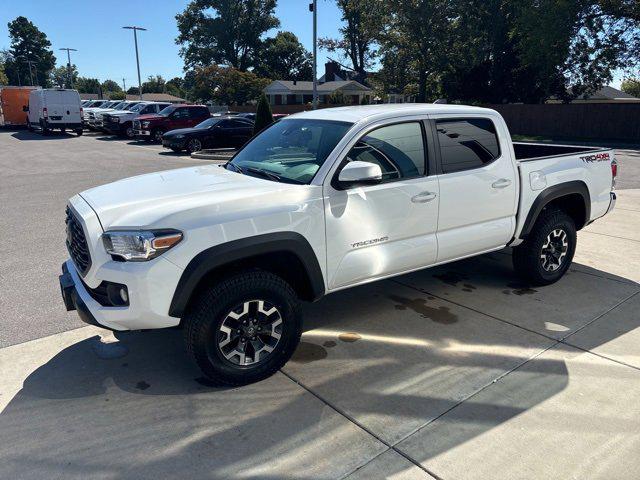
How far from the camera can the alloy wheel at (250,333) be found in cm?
331

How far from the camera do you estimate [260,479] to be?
257 cm

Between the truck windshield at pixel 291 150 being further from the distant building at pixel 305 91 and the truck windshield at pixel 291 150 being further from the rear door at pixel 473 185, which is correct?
the distant building at pixel 305 91

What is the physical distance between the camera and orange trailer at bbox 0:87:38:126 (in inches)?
1232

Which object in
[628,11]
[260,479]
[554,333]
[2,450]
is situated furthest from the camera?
[628,11]

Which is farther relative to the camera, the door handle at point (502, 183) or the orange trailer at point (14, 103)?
the orange trailer at point (14, 103)

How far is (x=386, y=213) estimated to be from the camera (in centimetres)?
381

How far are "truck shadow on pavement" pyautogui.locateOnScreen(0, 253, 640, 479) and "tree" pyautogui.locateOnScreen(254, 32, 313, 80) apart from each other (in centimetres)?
6794

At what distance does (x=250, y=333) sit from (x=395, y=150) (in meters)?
1.83

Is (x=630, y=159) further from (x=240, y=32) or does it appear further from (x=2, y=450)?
(x=240, y=32)

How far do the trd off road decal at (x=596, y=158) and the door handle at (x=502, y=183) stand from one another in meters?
1.17

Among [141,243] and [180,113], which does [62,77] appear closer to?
[180,113]

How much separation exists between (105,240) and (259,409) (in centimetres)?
141

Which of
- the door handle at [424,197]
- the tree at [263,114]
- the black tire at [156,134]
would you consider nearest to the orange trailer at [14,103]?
the black tire at [156,134]

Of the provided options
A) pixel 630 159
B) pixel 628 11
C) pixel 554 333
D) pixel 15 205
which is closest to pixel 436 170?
pixel 554 333
